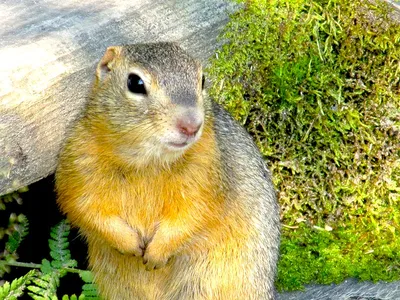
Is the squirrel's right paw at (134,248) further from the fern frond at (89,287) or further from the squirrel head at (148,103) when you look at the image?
the fern frond at (89,287)

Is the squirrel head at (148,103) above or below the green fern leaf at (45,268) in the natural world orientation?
above

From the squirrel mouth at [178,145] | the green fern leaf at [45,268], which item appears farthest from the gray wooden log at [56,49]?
the squirrel mouth at [178,145]

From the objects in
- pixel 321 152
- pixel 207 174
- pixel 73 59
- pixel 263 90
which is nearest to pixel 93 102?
pixel 73 59

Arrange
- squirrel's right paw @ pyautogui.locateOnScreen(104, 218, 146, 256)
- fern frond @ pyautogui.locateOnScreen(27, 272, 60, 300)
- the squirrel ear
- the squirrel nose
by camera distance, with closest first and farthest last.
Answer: the squirrel nose → the squirrel ear → squirrel's right paw @ pyautogui.locateOnScreen(104, 218, 146, 256) → fern frond @ pyautogui.locateOnScreen(27, 272, 60, 300)

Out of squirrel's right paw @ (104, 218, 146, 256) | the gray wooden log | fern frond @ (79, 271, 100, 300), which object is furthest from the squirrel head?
fern frond @ (79, 271, 100, 300)

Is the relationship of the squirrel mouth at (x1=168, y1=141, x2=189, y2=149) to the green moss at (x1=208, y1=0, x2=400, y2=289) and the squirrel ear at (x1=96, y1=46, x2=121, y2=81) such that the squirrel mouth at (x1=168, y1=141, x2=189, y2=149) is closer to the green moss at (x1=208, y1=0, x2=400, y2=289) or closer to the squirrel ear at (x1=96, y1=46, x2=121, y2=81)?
the squirrel ear at (x1=96, y1=46, x2=121, y2=81)

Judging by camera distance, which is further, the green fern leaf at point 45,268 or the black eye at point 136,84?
the green fern leaf at point 45,268

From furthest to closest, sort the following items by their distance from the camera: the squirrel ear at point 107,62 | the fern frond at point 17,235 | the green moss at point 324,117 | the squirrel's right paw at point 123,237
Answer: the green moss at point 324,117
the fern frond at point 17,235
the squirrel's right paw at point 123,237
the squirrel ear at point 107,62
